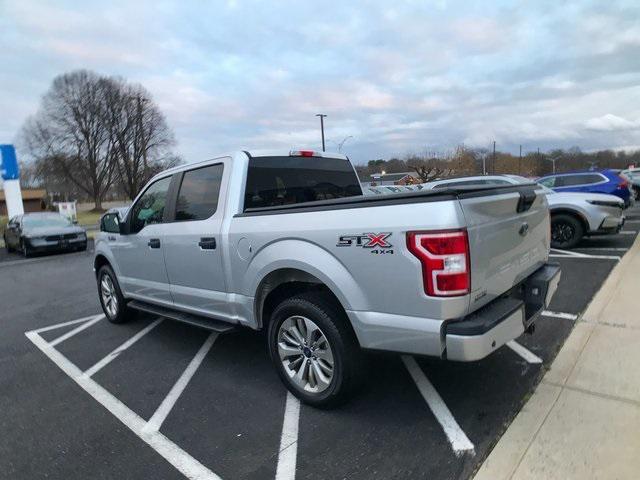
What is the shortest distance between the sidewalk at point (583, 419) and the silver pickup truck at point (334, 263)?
580 millimetres

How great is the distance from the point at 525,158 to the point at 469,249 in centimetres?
10009

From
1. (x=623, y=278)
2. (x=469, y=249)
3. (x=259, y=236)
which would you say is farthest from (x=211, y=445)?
(x=623, y=278)

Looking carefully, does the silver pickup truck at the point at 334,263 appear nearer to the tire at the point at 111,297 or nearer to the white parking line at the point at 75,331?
the tire at the point at 111,297

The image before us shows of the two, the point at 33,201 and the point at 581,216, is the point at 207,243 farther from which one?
the point at 33,201

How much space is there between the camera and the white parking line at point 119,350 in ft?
14.5

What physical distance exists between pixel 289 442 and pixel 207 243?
176cm

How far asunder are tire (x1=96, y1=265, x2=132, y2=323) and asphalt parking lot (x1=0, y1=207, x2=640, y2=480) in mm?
376

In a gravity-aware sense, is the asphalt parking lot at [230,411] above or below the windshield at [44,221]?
below

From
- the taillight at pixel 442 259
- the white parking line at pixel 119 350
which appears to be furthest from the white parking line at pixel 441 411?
the white parking line at pixel 119 350

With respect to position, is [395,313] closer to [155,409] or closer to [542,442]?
[542,442]

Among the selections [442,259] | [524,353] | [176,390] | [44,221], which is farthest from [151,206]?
[44,221]

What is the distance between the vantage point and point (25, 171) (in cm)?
5959

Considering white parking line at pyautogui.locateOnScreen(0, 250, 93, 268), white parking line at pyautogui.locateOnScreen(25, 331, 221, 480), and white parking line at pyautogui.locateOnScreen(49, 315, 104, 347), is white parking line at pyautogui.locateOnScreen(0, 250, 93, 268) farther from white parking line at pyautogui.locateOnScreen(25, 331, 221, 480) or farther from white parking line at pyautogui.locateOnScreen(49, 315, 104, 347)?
white parking line at pyautogui.locateOnScreen(25, 331, 221, 480)

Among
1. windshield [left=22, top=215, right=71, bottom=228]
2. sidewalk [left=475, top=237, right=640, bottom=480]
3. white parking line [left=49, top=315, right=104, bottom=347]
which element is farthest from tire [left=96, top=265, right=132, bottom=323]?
windshield [left=22, top=215, right=71, bottom=228]
